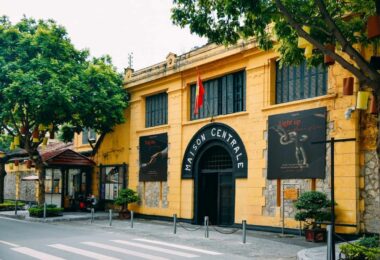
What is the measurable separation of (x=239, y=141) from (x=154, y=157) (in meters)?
6.77

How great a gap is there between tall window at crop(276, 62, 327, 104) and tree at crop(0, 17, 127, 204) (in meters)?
10.6

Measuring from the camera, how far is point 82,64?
87.0 ft

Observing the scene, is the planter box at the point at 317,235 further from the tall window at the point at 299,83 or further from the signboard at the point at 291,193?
the tall window at the point at 299,83

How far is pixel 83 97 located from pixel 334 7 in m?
15.3

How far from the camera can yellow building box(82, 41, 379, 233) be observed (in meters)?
16.5

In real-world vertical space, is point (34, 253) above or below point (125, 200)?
below

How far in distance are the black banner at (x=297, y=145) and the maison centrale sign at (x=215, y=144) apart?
5.90 ft

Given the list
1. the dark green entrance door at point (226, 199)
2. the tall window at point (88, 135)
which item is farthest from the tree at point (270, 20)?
the tall window at point (88, 135)

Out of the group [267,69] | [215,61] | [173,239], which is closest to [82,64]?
[215,61]

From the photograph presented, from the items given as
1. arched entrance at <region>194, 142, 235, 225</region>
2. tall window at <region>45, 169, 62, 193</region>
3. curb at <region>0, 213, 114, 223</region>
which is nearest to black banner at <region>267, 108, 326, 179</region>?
arched entrance at <region>194, 142, 235, 225</region>

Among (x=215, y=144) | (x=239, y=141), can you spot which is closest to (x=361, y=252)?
(x=239, y=141)

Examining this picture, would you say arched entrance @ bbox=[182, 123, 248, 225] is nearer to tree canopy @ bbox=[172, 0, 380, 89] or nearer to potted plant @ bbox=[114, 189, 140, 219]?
potted plant @ bbox=[114, 189, 140, 219]

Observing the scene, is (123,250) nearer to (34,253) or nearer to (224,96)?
(34,253)

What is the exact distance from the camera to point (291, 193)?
59.9 ft
